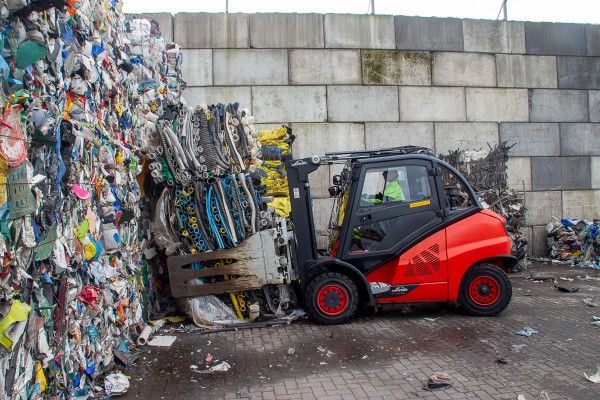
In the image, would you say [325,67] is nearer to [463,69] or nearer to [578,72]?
[463,69]

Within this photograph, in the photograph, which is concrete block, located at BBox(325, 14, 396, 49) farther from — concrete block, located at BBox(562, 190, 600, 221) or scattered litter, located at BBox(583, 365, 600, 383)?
scattered litter, located at BBox(583, 365, 600, 383)

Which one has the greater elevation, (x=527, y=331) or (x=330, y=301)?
(x=330, y=301)

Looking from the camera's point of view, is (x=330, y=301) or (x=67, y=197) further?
(x=330, y=301)

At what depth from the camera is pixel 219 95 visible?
8.94 metres

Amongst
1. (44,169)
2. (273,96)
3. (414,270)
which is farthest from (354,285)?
(273,96)

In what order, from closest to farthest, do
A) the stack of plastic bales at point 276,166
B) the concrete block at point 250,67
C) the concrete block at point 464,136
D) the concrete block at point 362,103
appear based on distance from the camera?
1. the stack of plastic bales at point 276,166
2. the concrete block at point 250,67
3. the concrete block at point 362,103
4. the concrete block at point 464,136

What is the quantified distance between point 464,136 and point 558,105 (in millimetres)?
2235

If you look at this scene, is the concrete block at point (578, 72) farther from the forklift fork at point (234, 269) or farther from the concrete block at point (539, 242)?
the forklift fork at point (234, 269)

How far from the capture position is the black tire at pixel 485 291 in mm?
6020

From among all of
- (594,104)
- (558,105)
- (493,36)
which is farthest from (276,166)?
(594,104)

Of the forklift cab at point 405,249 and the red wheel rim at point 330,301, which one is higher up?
the forklift cab at point 405,249

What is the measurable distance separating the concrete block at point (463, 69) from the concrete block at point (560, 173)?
1950mm

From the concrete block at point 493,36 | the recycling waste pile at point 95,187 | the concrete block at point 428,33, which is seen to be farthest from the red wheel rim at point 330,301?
the concrete block at point 493,36

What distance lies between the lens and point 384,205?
5992 millimetres
